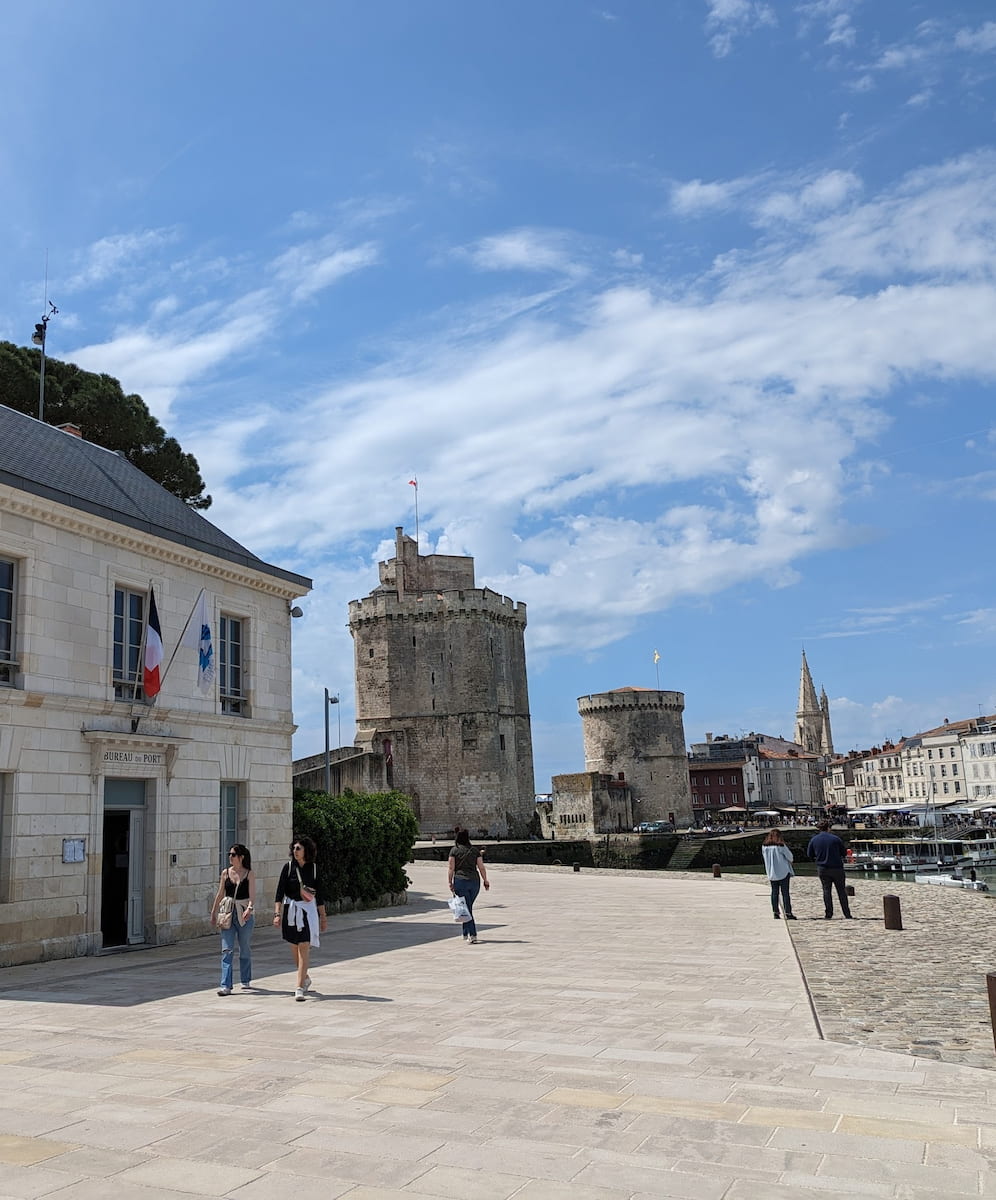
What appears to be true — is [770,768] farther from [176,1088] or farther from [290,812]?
[176,1088]

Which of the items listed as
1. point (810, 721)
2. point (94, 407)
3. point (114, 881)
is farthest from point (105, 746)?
point (810, 721)

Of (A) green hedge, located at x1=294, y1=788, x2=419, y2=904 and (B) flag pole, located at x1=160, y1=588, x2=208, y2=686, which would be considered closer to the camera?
(B) flag pole, located at x1=160, y1=588, x2=208, y2=686

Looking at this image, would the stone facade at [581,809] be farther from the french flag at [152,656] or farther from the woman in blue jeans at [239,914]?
the woman in blue jeans at [239,914]


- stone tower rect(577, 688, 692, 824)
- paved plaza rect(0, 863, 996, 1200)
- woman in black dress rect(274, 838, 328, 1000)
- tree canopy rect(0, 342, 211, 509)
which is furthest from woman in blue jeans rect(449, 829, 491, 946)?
stone tower rect(577, 688, 692, 824)

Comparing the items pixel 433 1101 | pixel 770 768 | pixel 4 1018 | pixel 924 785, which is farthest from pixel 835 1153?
pixel 770 768

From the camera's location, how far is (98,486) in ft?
53.2

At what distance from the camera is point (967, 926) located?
15.4 metres

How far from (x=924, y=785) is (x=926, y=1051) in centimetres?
10426

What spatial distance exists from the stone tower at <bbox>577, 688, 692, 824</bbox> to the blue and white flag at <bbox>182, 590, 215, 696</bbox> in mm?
59204

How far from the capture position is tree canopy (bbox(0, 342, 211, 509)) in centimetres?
2975

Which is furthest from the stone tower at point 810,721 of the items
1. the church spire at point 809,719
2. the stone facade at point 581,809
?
the stone facade at point 581,809

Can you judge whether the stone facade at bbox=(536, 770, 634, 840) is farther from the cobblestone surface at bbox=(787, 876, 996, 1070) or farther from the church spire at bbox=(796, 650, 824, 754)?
the church spire at bbox=(796, 650, 824, 754)

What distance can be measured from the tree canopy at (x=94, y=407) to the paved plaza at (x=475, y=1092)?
22411 mm

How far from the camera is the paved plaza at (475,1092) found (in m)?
4.58
